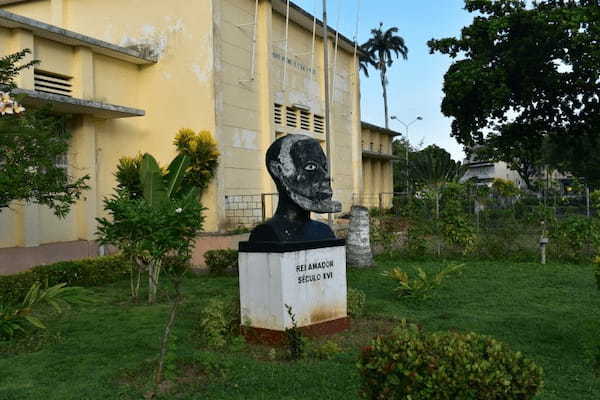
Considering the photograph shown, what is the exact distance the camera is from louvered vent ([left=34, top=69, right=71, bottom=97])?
47.0 feet

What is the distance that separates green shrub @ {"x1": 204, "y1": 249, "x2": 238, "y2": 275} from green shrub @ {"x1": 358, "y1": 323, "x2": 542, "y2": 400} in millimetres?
10903

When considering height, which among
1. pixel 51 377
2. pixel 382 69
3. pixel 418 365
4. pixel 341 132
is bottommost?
pixel 51 377

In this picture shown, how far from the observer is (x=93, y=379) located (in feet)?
19.7

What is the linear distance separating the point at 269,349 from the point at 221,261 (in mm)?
7731

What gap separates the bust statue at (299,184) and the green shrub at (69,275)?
5224mm

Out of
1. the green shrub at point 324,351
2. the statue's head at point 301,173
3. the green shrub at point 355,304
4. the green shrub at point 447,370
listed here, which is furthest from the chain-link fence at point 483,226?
the green shrub at point 447,370

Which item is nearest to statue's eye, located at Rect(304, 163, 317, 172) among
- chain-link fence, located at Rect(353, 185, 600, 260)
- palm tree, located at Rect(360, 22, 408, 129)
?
chain-link fence, located at Rect(353, 185, 600, 260)

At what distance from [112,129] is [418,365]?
48.0 feet

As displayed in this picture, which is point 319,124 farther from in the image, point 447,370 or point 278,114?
point 447,370

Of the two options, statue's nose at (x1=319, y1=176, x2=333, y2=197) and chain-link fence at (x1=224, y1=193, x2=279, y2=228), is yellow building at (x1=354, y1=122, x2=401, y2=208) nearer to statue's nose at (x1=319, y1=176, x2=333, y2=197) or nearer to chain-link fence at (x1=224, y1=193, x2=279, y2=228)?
chain-link fence at (x1=224, y1=193, x2=279, y2=228)

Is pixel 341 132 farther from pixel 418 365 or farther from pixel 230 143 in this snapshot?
pixel 418 365

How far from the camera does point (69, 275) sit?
12.5 meters

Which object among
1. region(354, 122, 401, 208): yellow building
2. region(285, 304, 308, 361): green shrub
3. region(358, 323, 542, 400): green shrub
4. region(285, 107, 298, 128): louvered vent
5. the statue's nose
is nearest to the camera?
region(358, 323, 542, 400): green shrub

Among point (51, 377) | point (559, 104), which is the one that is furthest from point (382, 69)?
point (51, 377)
